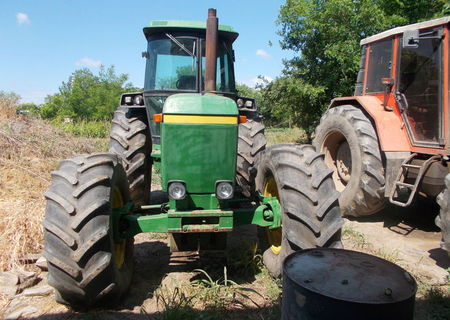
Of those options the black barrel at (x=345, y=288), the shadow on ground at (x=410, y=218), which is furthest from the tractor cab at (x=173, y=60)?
the black barrel at (x=345, y=288)

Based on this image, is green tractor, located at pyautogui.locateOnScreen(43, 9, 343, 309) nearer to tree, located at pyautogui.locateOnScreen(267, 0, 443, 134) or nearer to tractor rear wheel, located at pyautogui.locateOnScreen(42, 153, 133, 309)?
tractor rear wheel, located at pyautogui.locateOnScreen(42, 153, 133, 309)

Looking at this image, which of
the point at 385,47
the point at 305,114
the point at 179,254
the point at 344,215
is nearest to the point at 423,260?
the point at 344,215

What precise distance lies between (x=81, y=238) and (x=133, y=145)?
2.04 meters

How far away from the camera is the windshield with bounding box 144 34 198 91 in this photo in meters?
4.49

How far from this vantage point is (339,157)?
237 inches

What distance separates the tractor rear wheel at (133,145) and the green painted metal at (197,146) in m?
1.52

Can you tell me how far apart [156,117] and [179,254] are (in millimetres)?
1666

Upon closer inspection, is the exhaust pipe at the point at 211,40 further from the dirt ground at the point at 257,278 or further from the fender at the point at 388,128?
the fender at the point at 388,128

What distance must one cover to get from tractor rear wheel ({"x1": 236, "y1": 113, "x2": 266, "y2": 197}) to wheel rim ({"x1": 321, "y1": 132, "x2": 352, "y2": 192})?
174cm

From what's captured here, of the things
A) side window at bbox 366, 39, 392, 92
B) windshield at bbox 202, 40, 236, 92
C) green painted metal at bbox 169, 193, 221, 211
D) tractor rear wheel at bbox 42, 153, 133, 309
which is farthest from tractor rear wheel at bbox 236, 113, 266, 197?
side window at bbox 366, 39, 392, 92

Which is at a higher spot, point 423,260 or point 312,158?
point 312,158

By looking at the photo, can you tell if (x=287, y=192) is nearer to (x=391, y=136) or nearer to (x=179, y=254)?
(x=179, y=254)

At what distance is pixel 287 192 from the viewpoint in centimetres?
310

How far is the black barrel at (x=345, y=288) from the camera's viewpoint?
1.53 m
